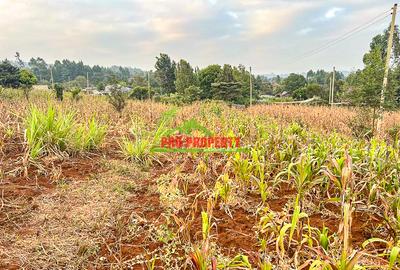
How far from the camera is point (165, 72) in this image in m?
31.6

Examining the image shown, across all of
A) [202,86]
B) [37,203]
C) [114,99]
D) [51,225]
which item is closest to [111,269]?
[51,225]

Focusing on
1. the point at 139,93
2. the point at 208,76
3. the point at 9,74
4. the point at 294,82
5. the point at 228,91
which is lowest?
the point at 139,93

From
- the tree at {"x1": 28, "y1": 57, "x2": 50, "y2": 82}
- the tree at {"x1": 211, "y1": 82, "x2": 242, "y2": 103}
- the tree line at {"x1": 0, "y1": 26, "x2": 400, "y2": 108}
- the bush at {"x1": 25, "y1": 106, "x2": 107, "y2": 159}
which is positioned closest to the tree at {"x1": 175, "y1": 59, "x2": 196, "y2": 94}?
the tree line at {"x1": 0, "y1": 26, "x2": 400, "y2": 108}

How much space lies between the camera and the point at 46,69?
52406 millimetres

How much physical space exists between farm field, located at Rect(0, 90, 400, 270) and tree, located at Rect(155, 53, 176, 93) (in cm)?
2843

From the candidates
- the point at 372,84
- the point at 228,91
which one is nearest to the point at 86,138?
the point at 372,84

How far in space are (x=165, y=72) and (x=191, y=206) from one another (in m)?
30.7

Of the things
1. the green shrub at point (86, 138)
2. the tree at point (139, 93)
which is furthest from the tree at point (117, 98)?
the tree at point (139, 93)

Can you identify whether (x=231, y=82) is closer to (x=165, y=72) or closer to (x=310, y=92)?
(x=310, y=92)

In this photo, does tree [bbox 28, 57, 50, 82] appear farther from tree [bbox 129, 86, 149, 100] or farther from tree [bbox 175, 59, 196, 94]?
tree [bbox 129, 86, 149, 100]

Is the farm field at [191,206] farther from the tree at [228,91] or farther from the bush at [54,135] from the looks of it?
the tree at [228,91]

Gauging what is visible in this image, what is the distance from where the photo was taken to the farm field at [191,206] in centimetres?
160

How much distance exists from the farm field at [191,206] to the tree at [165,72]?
2843cm

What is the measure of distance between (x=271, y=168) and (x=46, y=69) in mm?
60151
